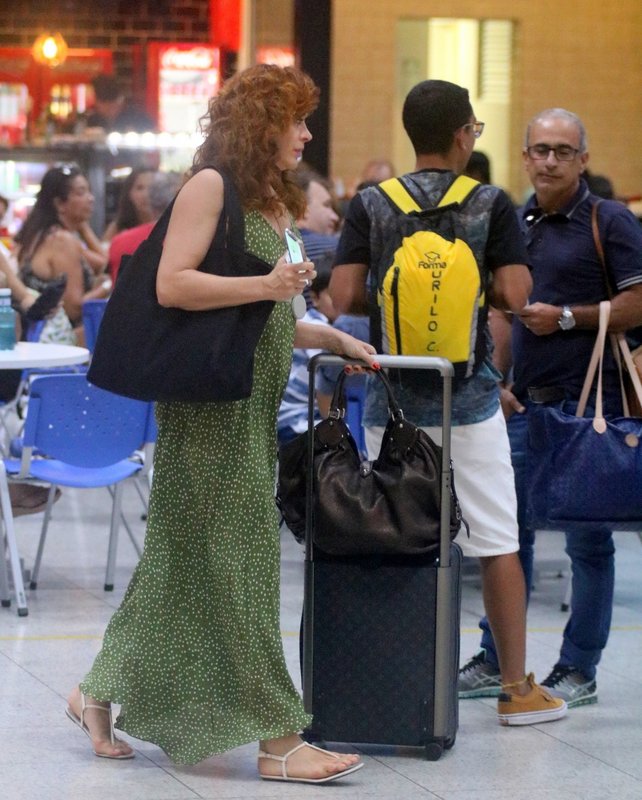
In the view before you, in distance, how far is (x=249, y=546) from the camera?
3436 mm

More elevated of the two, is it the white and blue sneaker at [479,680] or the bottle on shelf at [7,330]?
the bottle on shelf at [7,330]

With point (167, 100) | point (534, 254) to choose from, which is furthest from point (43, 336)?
point (167, 100)

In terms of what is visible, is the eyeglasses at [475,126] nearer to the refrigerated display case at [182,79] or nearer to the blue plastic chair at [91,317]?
the blue plastic chair at [91,317]

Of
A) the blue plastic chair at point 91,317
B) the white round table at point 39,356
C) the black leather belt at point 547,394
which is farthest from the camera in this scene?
the blue plastic chair at point 91,317

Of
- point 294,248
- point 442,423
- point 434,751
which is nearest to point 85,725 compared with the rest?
point 434,751

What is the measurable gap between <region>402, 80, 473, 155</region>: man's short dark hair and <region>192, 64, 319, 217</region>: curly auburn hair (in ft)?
1.25

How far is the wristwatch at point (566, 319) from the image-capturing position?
407cm

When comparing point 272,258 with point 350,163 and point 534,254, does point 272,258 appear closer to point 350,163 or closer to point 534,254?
point 534,254

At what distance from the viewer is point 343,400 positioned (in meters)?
3.60

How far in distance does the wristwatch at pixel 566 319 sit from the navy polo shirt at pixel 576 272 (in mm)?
63

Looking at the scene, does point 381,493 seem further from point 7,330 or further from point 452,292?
point 7,330

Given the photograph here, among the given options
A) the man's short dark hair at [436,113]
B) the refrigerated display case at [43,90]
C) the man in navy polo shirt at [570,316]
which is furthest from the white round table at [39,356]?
the refrigerated display case at [43,90]

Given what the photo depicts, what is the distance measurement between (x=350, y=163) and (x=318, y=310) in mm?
5660

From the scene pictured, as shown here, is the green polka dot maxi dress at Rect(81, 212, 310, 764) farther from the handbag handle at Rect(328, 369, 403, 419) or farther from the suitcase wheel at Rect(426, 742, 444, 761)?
the suitcase wheel at Rect(426, 742, 444, 761)
